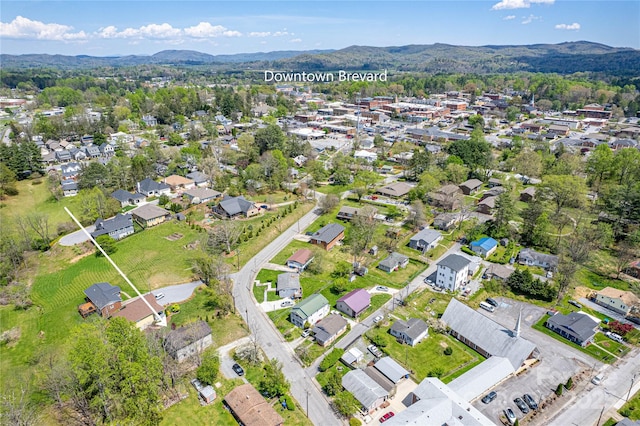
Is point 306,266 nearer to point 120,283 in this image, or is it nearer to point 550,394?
point 120,283

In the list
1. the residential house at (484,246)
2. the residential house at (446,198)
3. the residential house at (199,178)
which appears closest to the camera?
the residential house at (484,246)

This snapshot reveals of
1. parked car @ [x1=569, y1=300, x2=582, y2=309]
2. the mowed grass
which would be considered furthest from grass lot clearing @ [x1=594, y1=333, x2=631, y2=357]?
the mowed grass

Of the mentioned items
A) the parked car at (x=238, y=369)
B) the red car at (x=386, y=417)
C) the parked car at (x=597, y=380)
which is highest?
the parked car at (x=597, y=380)

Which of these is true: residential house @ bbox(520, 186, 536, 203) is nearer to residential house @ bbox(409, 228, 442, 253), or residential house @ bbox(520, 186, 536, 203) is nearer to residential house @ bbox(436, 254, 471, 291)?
residential house @ bbox(409, 228, 442, 253)

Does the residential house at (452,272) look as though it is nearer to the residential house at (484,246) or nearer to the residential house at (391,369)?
the residential house at (484,246)

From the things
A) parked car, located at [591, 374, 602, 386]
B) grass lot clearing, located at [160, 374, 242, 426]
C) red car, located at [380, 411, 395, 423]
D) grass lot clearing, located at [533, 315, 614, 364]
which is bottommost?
grass lot clearing, located at [160, 374, 242, 426]

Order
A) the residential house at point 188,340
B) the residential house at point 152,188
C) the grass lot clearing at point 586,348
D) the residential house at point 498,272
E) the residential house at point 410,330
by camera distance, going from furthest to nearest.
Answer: the residential house at point 152,188
the residential house at point 498,272
the residential house at point 410,330
the grass lot clearing at point 586,348
the residential house at point 188,340

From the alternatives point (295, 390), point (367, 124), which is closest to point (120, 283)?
point (295, 390)

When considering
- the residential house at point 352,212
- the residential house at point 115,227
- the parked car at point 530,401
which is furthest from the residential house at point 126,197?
the parked car at point 530,401
